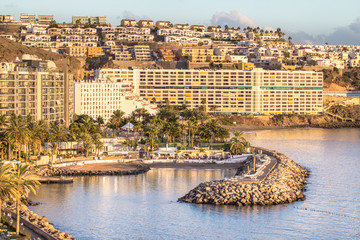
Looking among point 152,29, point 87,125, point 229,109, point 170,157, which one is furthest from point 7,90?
point 152,29

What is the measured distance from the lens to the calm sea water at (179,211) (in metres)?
34.9

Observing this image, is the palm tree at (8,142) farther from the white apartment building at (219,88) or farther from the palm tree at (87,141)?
the white apartment building at (219,88)

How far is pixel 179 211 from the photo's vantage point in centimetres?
3916

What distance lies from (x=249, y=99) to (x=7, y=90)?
6787 centimetres

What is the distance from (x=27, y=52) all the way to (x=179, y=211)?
8007 cm

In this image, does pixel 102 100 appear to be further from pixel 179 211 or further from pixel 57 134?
pixel 179 211

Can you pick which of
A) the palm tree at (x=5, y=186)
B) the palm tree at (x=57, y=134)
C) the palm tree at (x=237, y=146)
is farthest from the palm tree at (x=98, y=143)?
the palm tree at (x=5, y=186)

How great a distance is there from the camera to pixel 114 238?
3338 cm

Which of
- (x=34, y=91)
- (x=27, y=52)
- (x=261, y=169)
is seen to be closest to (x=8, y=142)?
(x=34, y=91)

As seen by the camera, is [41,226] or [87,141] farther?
[87,141]

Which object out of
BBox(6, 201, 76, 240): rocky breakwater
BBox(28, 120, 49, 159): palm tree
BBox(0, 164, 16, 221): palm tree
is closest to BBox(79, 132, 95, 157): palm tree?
BBox(28, 120, 49, 159): palm tree

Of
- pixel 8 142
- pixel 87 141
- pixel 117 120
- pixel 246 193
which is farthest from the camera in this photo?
pixel 117 120

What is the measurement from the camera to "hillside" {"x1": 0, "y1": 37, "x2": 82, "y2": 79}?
10612cm

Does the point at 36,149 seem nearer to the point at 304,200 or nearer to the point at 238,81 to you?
the point at 304,200
